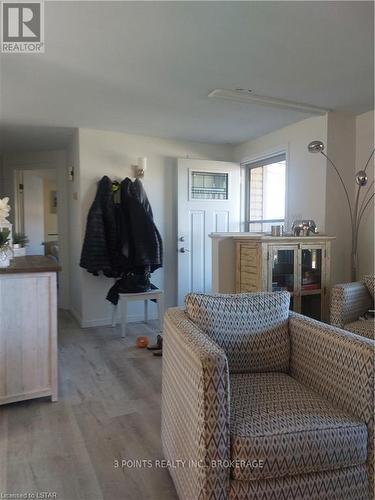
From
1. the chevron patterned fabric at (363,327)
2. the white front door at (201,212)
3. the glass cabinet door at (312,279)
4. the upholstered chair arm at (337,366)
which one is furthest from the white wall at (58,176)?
the upholstered chair arm at (337,366)

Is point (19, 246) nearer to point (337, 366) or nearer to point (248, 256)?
point (248, 256)

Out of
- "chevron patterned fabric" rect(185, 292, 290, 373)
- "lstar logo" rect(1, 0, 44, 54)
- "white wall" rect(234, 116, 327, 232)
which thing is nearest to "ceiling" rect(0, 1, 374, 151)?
"lstar logo" rect(1, 0, 44, 54)

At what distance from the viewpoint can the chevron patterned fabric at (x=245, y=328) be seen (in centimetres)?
156

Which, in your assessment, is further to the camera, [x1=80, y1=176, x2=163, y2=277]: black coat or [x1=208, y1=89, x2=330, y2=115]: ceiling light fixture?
[x1=80, y1=176, x2=163, y2=277]: black coat

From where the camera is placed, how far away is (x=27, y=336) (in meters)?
2.07

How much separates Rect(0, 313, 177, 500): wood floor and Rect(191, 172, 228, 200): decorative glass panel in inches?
83.6

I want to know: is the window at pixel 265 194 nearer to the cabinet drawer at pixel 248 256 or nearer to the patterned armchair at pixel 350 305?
the cabinet drawer at pixel 248 256

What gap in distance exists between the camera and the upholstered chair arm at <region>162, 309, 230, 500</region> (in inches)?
42.1

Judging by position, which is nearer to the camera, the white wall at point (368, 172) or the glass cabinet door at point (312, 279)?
the glass cabinet door at point (312, 279)

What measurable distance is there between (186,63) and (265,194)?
7.44 ft

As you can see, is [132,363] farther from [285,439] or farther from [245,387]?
[285,439]

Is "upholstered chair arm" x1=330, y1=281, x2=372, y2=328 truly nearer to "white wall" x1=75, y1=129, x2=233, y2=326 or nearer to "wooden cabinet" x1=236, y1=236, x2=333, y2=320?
"wooden cabinet" x1=236, y1=236, x2=333, y2=320

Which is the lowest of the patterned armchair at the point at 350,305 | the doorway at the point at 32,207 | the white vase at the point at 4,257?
the patterned armchair at the point at 350,305

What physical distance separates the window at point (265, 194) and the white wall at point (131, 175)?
0.52 m
